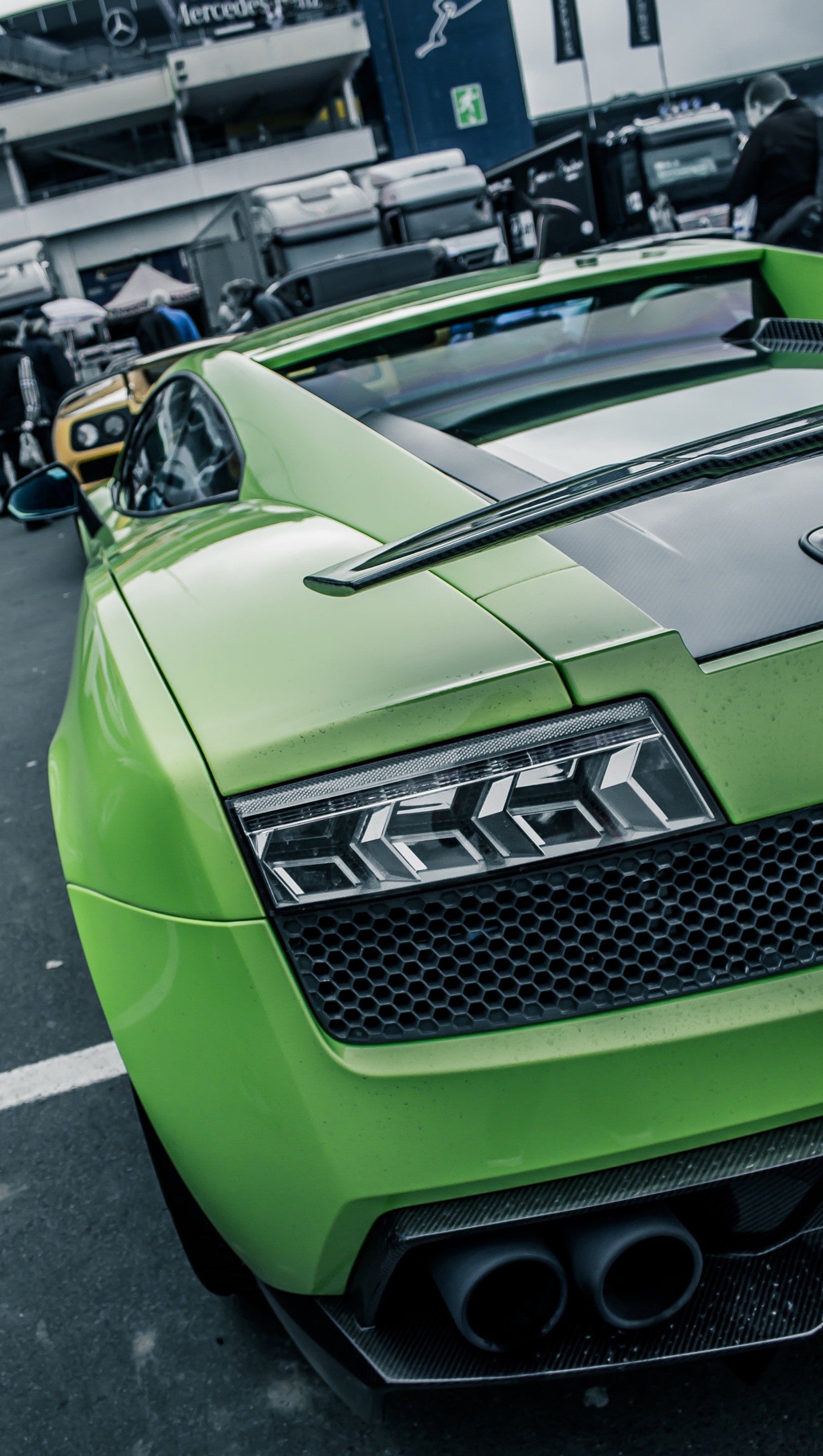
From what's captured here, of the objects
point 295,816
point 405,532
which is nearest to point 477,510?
point 405,532

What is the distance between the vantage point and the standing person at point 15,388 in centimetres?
1243

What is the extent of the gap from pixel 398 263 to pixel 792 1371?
6421 millimetres

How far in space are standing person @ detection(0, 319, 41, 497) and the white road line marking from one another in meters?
11.0

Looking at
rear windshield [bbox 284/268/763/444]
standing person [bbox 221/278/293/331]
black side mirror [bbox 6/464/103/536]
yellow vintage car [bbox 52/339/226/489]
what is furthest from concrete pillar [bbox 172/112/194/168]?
rear windshield [bbox 284/268/763/444]

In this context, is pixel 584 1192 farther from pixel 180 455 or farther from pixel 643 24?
pixel 643 24

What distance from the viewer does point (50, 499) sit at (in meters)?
3.72

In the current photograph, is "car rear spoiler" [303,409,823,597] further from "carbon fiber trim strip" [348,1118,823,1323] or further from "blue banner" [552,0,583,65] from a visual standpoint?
"blue banner" [552,0,583,65]

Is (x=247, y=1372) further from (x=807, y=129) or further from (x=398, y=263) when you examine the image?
(x=807, y=129)

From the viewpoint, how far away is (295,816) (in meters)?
1.22

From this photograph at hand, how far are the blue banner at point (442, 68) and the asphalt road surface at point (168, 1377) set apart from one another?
47.5 metres

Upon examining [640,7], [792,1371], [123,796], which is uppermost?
[640,7]

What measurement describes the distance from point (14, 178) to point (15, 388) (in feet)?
118

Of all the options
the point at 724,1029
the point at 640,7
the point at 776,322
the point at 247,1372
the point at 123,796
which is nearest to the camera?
the point at 724,1029

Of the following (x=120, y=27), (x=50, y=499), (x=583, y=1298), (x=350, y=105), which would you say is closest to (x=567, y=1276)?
(x=583, y=1298)
